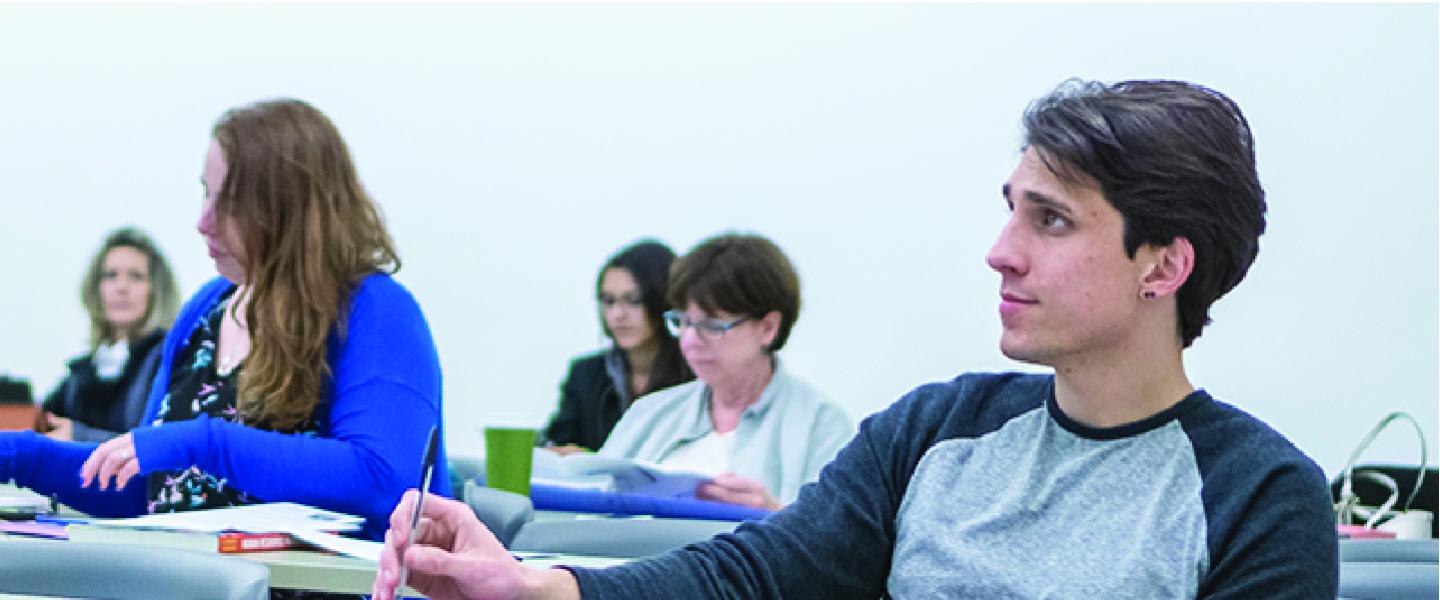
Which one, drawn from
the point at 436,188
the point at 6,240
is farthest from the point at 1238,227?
the point at 6,240

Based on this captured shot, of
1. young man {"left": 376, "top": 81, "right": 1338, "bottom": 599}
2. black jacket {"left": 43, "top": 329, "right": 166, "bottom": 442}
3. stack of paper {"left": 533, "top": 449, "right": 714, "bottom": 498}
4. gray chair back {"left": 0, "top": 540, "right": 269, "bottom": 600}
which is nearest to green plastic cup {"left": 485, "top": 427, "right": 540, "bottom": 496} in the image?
stack of paper {"left": 533, "top": 449, "right": 714, "bottom": 498}

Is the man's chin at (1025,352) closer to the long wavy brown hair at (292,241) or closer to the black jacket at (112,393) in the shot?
the long wavy brown hair at (292,241)

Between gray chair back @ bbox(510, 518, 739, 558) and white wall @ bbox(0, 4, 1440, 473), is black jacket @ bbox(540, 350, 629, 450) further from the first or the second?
gray chair back @ bbox(510, 518, 739, 558)

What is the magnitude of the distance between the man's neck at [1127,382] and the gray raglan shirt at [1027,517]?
0.01 m

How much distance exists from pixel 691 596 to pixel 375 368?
1.06 metres

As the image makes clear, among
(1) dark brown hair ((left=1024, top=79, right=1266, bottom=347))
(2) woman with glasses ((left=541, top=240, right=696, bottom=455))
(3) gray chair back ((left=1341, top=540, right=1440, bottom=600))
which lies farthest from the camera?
(2) woman with glasses ((left=541, top=240, right=696, bottom=455))

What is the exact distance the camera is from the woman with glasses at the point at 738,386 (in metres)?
3.73

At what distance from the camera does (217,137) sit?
8.43ft

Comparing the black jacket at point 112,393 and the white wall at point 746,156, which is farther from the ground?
the white wall at point 746,156

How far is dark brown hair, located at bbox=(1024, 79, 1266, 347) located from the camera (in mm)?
1443

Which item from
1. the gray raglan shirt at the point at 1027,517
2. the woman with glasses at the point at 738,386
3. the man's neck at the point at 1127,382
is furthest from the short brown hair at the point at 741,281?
the man's neck at the point at 1127,382

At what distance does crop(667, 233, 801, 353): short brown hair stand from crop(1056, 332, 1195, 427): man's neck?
7.83 feet

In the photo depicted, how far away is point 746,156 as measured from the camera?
5621 millimetres

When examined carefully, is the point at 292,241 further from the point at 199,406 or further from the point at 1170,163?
the point at 1170,163
